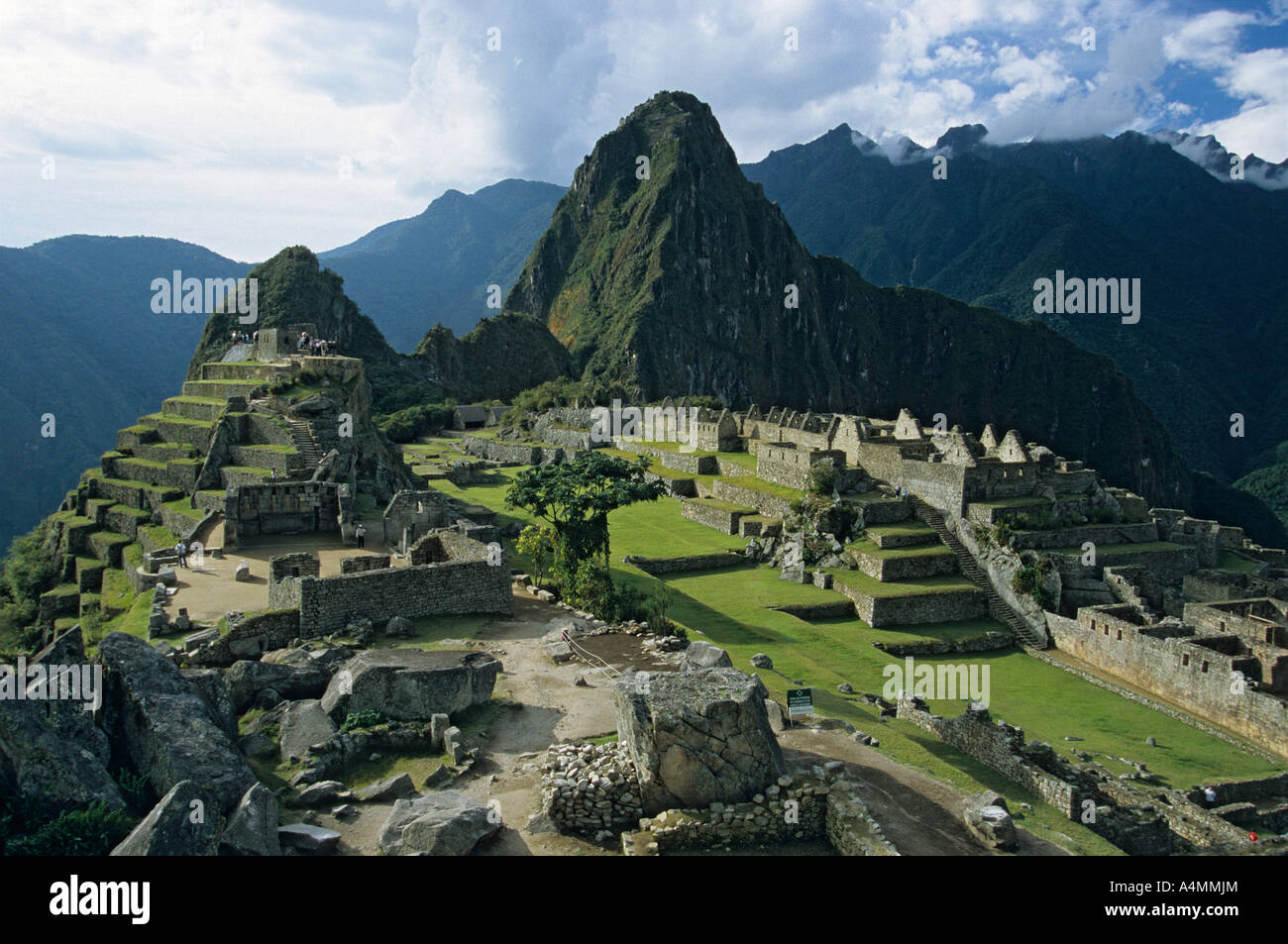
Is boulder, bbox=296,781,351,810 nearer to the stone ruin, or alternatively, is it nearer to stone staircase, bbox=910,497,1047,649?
the stone ruin

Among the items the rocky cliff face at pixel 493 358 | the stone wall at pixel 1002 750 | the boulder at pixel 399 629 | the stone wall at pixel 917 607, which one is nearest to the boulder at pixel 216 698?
the boulder at pixel 399 629

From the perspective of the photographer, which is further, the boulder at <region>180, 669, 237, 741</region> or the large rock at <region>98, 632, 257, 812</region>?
the boulder at <region>180, 669, 237, 741</region>

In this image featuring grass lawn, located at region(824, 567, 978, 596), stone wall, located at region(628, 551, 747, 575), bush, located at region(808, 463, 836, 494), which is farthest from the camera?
bush, located at region(808, 463, 836, 494)

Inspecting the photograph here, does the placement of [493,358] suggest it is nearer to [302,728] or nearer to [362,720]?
→ [362,720]

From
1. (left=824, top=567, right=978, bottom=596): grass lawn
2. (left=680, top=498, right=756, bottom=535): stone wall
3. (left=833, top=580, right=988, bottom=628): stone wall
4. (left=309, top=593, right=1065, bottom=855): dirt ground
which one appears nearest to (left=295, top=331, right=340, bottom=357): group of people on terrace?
(left=680, top=498, right=756, bottom=535): stone wall

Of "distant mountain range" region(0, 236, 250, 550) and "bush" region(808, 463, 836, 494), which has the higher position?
"distant mountain range" region(0, 236, 250, 550)

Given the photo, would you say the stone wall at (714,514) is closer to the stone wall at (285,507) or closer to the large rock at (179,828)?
the stone wall at (285,507)

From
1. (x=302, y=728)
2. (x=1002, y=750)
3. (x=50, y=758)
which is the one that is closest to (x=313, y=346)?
(x=302, y=728)
